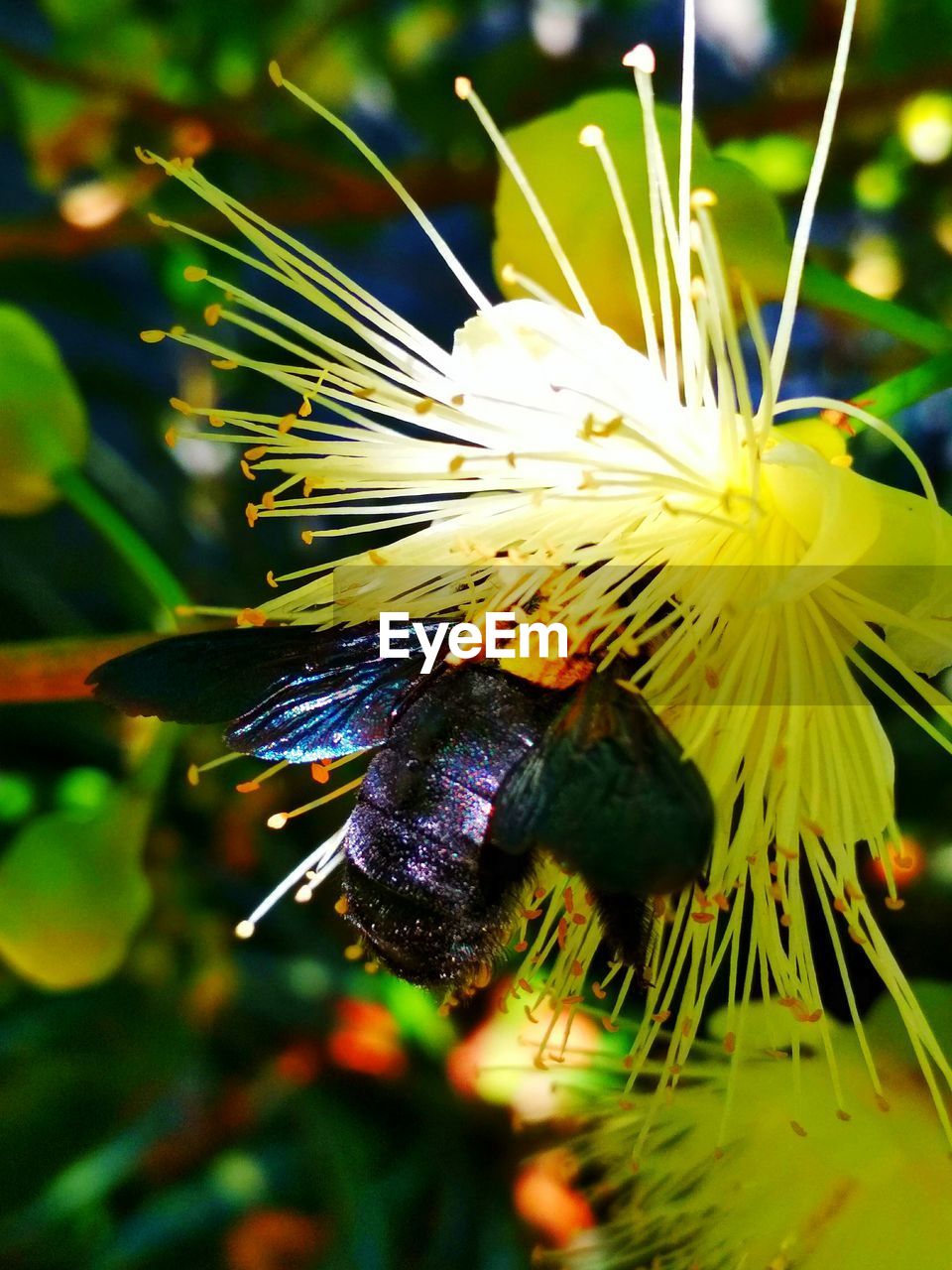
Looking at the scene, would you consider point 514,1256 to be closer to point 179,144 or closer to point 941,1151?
point 941,1151

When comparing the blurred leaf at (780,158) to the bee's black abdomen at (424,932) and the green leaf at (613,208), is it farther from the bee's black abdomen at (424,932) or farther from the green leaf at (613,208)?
the bee's black abdomen at (424,932)

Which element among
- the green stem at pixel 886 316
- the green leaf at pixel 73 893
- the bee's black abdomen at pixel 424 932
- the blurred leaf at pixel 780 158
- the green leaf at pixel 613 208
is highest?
the blurred leaf at pixel 780 158

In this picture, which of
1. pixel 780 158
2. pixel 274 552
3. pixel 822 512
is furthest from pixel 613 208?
pixel 274 552

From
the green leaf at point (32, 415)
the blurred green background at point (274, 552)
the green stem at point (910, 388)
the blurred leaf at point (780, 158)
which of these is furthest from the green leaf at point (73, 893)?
the blurred leaf at point (780, 158)

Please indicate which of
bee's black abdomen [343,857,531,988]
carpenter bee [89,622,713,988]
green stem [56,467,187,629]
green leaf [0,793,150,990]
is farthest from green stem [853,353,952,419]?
green leaf [0,793,150,990]

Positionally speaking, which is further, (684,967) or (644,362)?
(684,967)

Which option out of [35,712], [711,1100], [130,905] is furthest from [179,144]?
[711,1100]

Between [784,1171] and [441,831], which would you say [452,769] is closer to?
[441,831]
